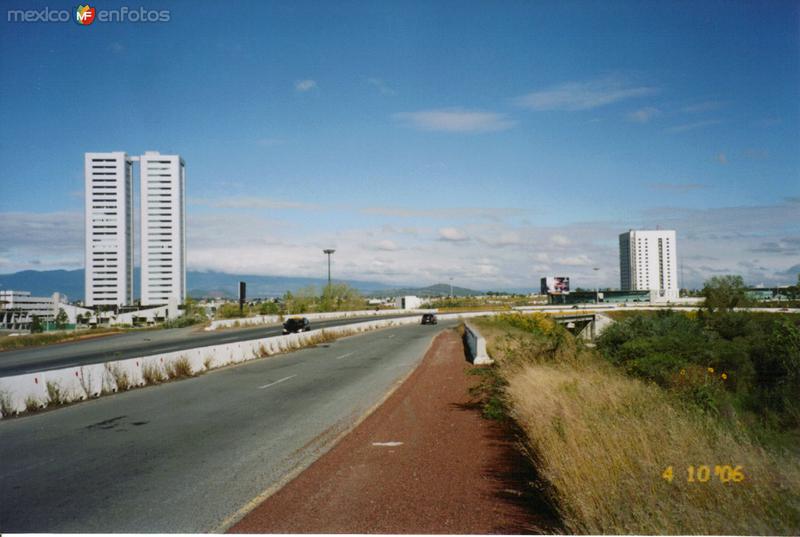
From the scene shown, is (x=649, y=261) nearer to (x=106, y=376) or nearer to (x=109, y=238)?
(x=109, y=238)

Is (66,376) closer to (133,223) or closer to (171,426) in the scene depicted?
(171,426)

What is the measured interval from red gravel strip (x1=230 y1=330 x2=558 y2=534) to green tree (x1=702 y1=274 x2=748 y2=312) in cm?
6096

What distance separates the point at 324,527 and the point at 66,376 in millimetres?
12980

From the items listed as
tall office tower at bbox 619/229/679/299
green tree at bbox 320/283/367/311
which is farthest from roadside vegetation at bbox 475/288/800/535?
green tree at bbox 320/283/367/311

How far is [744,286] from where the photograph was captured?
6794 centimetres

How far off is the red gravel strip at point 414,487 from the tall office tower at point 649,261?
67.6 meters

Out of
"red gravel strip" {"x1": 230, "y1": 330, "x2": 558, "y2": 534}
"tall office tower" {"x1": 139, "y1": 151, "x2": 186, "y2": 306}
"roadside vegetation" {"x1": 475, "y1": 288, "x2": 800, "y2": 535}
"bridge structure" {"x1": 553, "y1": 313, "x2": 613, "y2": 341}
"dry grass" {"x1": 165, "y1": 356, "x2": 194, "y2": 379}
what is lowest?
"bridge structure" {"x1": 553, "y1": 313, "x2": 613, "y2": 341}

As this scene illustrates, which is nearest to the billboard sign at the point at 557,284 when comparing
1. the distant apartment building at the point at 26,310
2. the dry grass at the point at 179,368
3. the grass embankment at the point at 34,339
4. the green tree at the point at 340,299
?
the green tree at the point at 340,299

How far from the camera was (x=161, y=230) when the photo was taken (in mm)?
175500

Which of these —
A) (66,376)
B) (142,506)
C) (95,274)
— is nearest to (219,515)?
(142,506)

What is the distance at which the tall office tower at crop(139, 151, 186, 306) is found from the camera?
6742 inches

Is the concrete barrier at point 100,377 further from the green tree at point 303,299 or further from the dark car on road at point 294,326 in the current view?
the green tree at point 303,299

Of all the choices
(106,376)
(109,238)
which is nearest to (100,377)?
(106,376)

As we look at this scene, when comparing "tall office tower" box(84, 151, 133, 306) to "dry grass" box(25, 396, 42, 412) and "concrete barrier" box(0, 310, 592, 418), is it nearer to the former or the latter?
"concrete barrier" box(0, 310, 592, 418)
